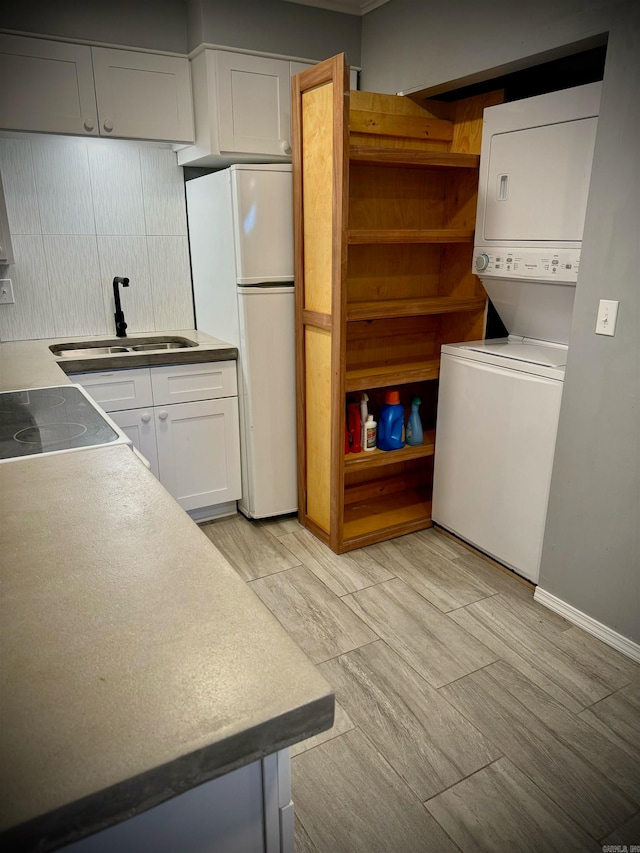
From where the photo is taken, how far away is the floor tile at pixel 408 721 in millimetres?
1595

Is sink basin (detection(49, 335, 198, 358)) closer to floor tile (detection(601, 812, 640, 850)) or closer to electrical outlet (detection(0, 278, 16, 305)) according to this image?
electrical outlet (detection(0, 278, 16, 305))

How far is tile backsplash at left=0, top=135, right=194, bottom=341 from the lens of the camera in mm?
2711

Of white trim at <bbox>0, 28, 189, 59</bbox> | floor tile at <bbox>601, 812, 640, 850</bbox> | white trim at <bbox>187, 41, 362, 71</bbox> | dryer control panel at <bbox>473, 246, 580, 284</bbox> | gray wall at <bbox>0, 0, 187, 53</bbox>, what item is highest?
gray wall at <bbox>0, 0, 187, 53</bbox>

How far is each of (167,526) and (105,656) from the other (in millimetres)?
323

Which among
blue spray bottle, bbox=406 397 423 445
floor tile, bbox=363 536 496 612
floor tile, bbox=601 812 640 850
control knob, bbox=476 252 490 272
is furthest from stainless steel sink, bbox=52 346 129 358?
floor tile, bbox=601 812 640 850

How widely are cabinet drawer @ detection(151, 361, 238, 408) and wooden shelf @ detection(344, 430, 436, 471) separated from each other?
0.66 m

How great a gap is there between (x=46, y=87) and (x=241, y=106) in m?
0.78

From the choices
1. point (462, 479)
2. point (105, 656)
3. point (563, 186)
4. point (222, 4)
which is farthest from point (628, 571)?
point (222, 4)

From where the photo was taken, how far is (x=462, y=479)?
104 inches

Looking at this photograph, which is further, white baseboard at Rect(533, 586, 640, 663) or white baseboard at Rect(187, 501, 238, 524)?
white baseboard at Rect(187, 501, 238, 524)

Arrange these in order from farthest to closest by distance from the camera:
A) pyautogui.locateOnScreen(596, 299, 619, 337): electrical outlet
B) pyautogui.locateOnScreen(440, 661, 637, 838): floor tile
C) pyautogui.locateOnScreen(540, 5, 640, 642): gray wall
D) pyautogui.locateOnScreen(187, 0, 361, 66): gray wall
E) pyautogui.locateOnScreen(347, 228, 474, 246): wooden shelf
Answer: pyautogui.locateOnScreen(187, 0, 361, 66): gray wall
pyautogui.locateOnScreen(347, 228, 474, 246): wooden shelf
pyautogui.locateOnScreen(596, 299, 619, 337): electrical outlet
pyautogui.locateOnScreen(540, 5, 640, 642): gray wall
pyautogui.locateOnScreen(440, 661, 637, 838): floor tile

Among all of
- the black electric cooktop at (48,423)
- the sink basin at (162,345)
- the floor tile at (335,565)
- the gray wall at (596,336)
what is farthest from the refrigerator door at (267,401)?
the gray wall at (596,336)

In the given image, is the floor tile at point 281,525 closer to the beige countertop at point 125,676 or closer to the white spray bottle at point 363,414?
the white spray bottle at point 363,414

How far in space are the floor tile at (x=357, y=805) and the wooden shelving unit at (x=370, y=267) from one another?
1.11 meters
